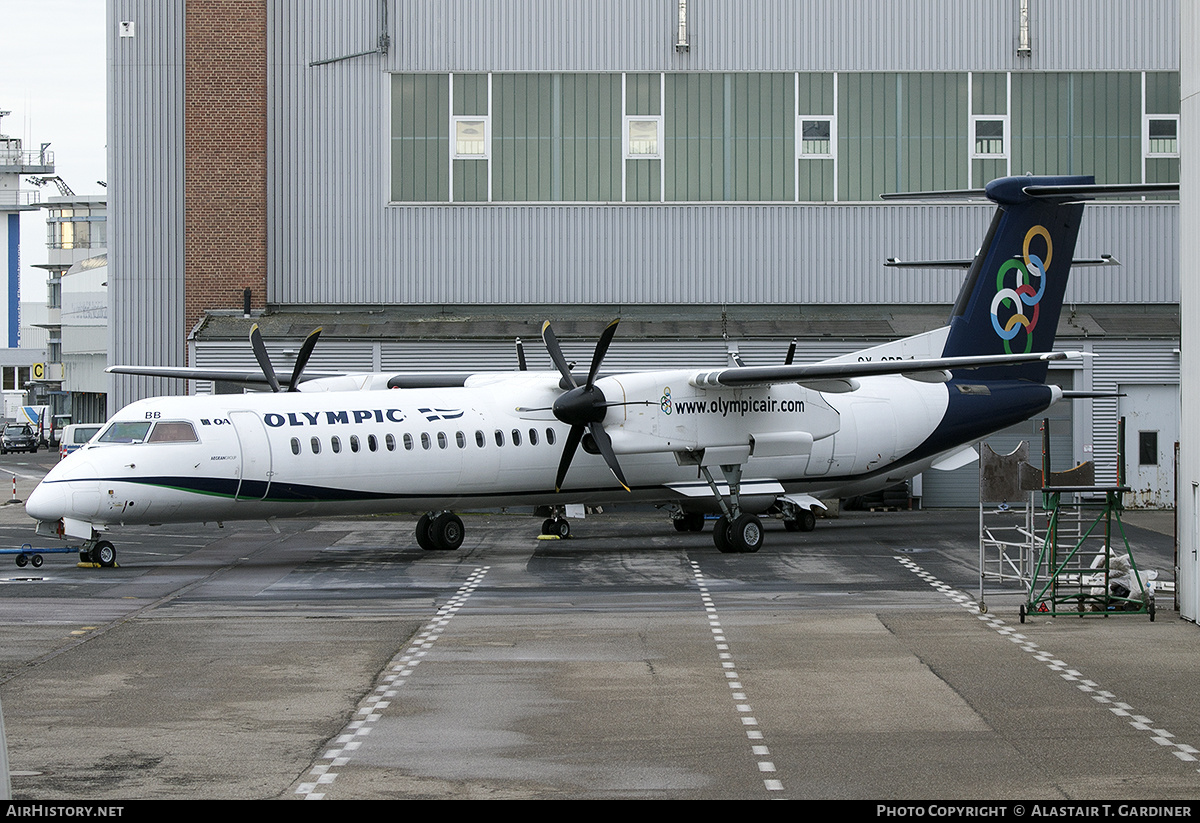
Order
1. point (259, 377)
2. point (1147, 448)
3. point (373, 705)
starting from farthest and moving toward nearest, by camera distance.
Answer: point (1147, 448)
point (259, 377)
point (373, 705)

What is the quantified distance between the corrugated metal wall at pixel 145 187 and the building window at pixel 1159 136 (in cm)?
2832

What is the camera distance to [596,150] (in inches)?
1511

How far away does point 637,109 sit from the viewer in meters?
38.4

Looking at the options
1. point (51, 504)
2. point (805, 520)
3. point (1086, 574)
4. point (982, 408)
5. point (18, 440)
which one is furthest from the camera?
point (18, 440)

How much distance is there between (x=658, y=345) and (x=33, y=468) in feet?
113

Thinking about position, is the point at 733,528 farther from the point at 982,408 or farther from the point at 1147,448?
the point at 1147,448

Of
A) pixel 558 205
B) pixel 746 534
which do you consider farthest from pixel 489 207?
pixel 746 534

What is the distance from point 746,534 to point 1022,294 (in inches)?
312

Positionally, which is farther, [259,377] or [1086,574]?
[259,377]

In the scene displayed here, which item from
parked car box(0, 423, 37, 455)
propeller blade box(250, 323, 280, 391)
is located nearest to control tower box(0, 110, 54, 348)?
parked car box(0, 423, 37, 455)

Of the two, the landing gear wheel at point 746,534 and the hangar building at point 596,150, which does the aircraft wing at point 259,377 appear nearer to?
the landing gear wheel at point 746,534

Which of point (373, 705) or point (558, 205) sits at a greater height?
point (558, 205)

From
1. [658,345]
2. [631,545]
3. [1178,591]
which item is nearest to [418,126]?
[658,345]
